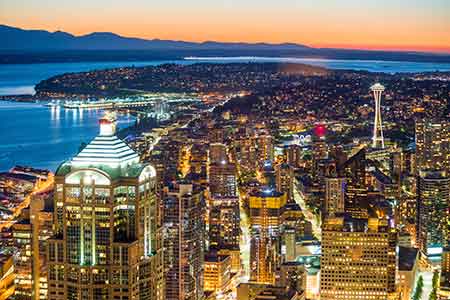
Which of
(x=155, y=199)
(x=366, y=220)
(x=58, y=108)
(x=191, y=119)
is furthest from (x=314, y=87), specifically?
(x=155, y=199)

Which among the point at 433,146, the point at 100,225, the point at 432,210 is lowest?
the point at 432,210

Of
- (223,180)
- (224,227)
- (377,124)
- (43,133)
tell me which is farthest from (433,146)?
(43,133)

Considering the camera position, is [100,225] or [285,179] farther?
[285,179]

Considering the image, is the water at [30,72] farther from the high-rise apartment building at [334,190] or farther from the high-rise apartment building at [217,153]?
the high-rise apartment building at [334,190]

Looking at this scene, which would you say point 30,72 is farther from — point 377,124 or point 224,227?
point 224,227

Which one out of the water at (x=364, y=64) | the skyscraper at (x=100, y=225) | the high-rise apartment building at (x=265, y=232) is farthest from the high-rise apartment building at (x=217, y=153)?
the water at (x=364, y=64)

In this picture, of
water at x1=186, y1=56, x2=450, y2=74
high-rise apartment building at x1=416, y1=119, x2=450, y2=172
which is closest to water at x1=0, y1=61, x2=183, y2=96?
water at x1=186, y1=56, x2=450, y2=74

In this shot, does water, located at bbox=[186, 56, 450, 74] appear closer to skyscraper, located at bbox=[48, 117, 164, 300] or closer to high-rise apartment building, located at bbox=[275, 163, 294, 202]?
high-rise apartment building, located at bbox=[275, 163, 294, 202]
